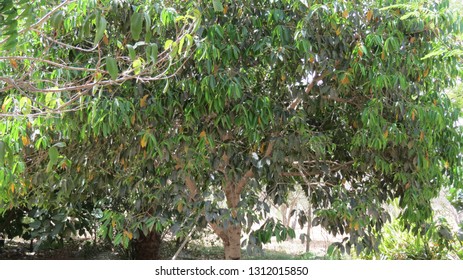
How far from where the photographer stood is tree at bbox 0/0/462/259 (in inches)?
113

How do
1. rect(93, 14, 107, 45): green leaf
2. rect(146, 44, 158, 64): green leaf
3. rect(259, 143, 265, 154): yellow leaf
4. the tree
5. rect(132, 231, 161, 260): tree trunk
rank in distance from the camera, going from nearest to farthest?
rect(93, 14, 107, 45): green leaf → rect(146, 44, 158, 64): green leaf → the tree → rect(259, 143, 265, 154): yellow leaf → rect(132, 231, 161, 260): tree trunk

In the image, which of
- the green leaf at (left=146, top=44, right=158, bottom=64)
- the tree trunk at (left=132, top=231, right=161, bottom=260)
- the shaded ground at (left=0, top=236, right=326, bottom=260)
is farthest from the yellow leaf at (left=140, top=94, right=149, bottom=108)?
the shaded ground at (left=0, top=236, right=326, bottom=260)

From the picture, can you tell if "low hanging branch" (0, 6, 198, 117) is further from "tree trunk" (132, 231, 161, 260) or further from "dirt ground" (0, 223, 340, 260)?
"dirt ground" (0, 223, 340, 260)

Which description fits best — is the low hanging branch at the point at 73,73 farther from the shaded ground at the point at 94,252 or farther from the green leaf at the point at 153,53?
the shaded ground at the point at 94,252

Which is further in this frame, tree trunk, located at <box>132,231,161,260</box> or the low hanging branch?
tree trunk, located at <box>132,231,161,260</box>

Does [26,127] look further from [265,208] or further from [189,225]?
[265,208]

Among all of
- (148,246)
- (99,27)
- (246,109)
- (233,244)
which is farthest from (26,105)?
(148,246)

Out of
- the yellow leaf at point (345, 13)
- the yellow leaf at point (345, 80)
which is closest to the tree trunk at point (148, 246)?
the yellow leaf at point (345, 80)

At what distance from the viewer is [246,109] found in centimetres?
296

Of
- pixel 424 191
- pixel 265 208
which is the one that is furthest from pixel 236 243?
pixel 424 191

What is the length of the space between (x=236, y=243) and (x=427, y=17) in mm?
1988

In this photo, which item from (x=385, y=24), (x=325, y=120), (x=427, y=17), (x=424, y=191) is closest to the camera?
(x=427, y=17)

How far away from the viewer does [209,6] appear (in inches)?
114

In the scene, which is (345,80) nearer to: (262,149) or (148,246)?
(262,149)
